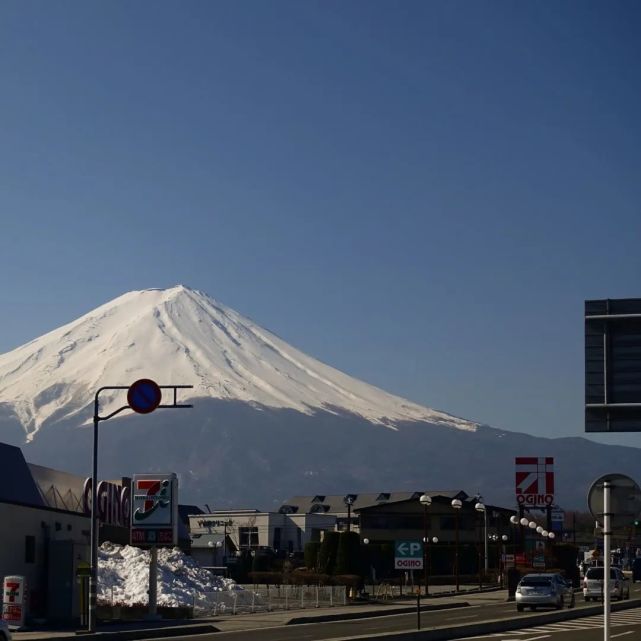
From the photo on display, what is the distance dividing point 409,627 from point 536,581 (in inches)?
467

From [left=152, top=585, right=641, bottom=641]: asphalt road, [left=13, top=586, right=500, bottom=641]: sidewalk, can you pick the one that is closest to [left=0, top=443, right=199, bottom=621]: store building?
[left=13, top=586, right=500, bottom=641]: sidewalk

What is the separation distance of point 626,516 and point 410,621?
30179 millimetres

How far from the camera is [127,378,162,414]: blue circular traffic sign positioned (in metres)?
48.4

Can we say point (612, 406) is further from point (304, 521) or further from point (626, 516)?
A: point (304, 521)

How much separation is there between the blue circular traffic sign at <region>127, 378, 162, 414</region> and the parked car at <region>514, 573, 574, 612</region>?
17501 mm

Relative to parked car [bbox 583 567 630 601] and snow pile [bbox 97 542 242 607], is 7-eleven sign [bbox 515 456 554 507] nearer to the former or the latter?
parked car [bbox 583 567 630 601]

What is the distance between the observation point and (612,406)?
22375 mm

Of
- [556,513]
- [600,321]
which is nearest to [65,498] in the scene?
[600,321]

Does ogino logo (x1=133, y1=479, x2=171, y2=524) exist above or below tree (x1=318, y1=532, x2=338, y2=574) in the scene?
above

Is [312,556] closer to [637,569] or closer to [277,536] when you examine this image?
[637,569]

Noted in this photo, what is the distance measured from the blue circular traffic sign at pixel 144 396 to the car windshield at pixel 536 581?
17.8m

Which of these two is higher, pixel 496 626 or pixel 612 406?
pixel 612 406

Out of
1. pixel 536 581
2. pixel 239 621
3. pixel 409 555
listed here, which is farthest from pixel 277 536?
pixel 409 555

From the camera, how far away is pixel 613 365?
891 inches
